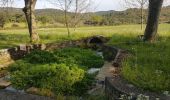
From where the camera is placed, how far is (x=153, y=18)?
13.7m

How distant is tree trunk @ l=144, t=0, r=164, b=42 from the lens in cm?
1348

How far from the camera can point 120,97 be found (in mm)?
6488

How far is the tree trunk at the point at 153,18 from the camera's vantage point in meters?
13.5

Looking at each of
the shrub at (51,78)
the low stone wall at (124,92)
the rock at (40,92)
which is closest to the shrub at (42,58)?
the shrub at (51,78)

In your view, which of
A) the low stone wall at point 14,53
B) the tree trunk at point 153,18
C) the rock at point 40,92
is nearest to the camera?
the rock at point 40,92

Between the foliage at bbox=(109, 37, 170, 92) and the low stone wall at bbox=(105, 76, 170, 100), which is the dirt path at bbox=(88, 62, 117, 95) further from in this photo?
the low stone wall at bbox=(105, 76, 170, 100)

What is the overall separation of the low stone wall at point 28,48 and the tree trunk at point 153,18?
408cm

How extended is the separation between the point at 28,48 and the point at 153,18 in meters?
5.55

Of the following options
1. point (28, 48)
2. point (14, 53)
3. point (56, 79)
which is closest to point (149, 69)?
point (56, 79)

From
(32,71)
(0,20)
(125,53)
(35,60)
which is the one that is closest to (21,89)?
(32,71)

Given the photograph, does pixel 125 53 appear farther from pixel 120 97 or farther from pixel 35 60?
pixel 120 97

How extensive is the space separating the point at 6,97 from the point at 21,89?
1.08 metres

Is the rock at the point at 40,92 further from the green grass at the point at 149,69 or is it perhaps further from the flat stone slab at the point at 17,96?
the green grass at the point at 149,69

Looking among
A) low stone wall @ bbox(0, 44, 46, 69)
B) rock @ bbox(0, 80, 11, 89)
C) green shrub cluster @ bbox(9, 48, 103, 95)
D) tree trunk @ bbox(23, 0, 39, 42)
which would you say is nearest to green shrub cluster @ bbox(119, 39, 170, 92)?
green shrub cluster @ bbox(9, 48, 103, 95)
